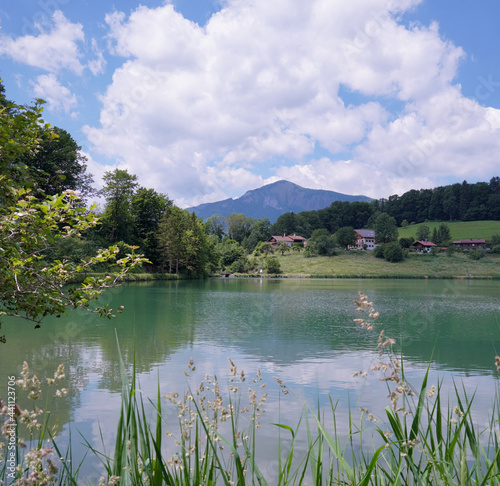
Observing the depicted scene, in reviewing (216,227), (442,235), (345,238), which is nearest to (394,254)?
(345,238)

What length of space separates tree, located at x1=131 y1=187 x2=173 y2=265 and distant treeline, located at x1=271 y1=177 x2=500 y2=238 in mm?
79181

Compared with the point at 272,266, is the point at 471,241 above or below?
above

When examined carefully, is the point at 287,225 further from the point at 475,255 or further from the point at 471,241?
the point at 475,255

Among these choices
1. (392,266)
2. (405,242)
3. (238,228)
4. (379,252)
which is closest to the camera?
(392,266)

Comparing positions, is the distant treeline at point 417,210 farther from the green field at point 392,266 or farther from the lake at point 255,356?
the lake at point 255,356

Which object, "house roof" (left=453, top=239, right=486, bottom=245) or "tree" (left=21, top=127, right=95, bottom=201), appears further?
"house roof" (left=453, top=239, right=486, bottom=245)

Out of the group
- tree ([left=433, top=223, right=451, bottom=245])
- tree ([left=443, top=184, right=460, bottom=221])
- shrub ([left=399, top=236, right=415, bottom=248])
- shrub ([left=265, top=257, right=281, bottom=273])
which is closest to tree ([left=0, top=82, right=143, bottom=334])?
shrub ([left=265, top=257, right=281, bottom=273])

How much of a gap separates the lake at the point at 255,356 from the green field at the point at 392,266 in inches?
2360

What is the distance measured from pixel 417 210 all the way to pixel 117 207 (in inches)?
4587

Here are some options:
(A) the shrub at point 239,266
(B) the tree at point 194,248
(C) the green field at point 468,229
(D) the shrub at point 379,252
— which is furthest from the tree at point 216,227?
(B) the tree at point 194,248

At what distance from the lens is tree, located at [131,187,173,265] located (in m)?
65.2

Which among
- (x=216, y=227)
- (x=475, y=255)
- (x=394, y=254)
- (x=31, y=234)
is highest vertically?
(x=216, y=227)

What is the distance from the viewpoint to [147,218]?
224ft

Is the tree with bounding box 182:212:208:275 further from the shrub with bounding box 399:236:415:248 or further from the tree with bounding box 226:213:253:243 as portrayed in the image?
the tree with bounding box 226:213:253:243
